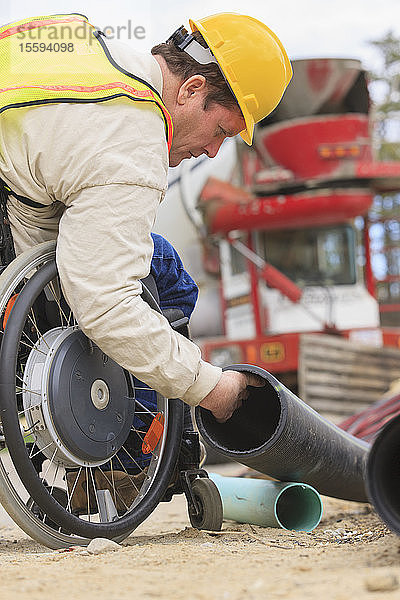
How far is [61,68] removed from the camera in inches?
77.2

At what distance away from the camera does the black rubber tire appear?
7.39 ft

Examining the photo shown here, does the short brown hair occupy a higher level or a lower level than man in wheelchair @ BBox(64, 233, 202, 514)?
higher

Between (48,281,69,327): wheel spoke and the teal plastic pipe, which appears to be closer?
(48,281,69,327): wheel spoke

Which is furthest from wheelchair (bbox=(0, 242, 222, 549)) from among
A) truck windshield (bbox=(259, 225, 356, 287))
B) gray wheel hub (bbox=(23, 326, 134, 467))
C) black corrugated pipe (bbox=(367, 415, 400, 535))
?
truck windshield (bbox=(259, 225, 356, 287))

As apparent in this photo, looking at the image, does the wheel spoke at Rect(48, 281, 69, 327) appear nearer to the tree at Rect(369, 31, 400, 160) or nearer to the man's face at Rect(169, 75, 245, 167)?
the man's face at Rect(169, 75, 245, 167)

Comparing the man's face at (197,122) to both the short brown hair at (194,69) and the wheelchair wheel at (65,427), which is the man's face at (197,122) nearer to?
the short brown hair at (194,69)

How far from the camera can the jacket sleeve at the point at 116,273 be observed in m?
1.82

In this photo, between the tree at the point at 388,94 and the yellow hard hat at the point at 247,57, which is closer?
the yellow hard hat at the point at 247,57

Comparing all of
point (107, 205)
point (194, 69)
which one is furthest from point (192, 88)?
point (107, 205)

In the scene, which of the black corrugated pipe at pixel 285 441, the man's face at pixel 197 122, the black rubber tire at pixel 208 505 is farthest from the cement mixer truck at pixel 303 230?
the man's face at pixel 197 122

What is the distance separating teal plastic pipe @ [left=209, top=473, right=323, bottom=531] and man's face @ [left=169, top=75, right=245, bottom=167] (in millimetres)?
1079

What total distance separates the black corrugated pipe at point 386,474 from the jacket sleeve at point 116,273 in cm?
54

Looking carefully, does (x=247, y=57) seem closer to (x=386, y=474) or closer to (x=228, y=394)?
(x=228, y=394)

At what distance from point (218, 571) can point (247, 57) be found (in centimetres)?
140
